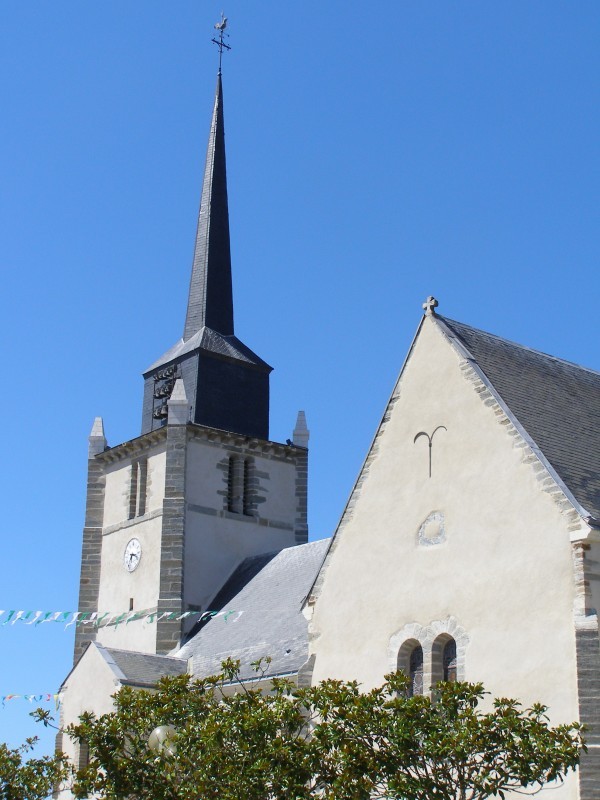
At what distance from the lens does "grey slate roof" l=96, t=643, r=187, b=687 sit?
27.7m

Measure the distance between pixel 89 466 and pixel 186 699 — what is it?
22.3 meters

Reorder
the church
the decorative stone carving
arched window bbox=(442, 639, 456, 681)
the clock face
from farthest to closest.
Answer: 1. the clock face
2. the decorative stone carving
3. arched window bbox=(442, 639, 456, 681)
4. the church

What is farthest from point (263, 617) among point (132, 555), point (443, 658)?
point (443, 658)

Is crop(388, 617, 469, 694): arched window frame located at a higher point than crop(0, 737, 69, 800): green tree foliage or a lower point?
higher

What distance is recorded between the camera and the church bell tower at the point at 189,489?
34.0 meters

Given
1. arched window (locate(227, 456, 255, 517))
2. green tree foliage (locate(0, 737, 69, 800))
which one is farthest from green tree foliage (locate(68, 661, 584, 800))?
arched window (locate(227, 456, 255, 517))

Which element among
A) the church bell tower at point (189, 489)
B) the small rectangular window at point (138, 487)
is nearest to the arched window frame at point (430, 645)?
the church bell tower at point (189, 489)

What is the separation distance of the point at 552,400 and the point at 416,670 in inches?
182

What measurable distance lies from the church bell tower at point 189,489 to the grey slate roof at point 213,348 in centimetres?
4

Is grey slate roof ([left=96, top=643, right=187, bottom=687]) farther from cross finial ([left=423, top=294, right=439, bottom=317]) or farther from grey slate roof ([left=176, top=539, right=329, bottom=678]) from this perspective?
cross finial ([left=423, top=294, right=439, bottom=317])

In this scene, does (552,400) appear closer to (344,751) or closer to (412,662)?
(412,662)

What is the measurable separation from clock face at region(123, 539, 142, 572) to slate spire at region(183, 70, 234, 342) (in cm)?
612

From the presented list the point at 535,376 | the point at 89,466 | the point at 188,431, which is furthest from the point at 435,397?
the point at 89,466

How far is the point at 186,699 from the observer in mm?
15812
